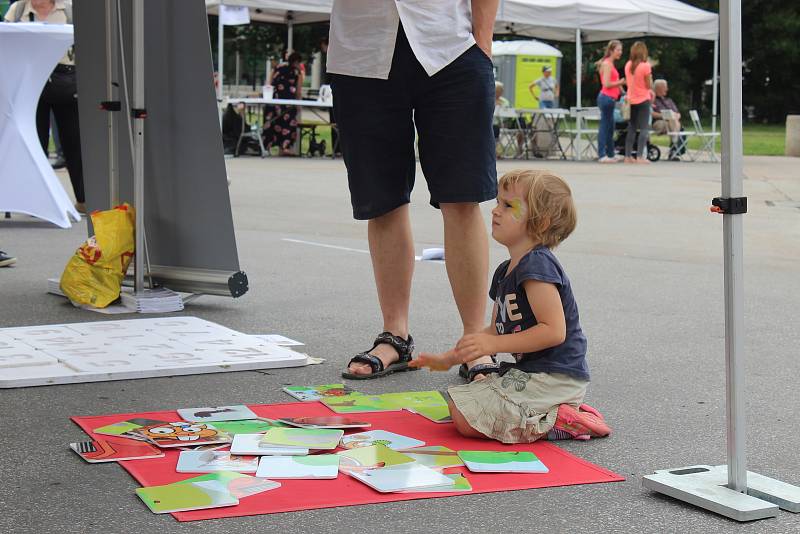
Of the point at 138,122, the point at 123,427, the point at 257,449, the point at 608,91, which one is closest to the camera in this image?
the point at 257,449

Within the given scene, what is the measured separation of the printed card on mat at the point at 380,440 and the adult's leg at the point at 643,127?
50.7 feet

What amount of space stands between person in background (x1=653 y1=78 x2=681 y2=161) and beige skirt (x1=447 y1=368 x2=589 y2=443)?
17490 mm

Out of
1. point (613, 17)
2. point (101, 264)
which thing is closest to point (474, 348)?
point (101, 264)

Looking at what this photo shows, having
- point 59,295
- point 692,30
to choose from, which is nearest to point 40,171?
point 59,295

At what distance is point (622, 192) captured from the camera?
43.2 feet

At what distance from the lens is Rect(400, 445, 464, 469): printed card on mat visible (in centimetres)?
291

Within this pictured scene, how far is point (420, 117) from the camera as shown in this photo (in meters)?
3.98

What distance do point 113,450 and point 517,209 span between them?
1.22 m

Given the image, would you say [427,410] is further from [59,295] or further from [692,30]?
[692,30]

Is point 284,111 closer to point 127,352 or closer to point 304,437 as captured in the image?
point 127,352

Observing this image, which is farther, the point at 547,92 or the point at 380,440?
the point at 547,92

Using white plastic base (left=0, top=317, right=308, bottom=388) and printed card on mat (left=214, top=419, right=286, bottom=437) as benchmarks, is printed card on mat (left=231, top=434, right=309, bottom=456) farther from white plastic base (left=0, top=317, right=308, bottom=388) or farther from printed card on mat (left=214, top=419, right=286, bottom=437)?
white plastic base (left=0, top=317, right=308, bottom=388)

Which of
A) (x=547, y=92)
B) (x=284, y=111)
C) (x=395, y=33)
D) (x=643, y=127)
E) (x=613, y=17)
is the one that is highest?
(x=613, y=17)

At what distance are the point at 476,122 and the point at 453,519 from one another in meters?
1.70
